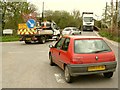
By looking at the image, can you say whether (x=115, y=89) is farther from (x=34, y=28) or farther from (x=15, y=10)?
(x=15, y=10)

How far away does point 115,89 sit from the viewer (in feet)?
22.2

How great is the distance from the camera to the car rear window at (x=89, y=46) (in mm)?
7562

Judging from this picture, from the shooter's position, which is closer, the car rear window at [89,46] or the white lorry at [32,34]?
the car rear window at [89,46]

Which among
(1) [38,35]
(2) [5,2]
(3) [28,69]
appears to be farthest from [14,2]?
(3) [28,69]

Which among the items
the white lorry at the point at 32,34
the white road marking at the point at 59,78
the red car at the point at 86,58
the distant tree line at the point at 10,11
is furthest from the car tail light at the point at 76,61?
the distant tree line at the point at 10,11

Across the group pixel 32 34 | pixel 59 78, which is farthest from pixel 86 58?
pixel 32 34

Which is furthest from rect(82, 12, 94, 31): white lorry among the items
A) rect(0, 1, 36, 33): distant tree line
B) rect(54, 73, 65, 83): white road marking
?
rect(54, 73, 65, 83): white road marking

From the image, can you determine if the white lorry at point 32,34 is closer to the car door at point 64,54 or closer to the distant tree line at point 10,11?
the car door at point 64,54

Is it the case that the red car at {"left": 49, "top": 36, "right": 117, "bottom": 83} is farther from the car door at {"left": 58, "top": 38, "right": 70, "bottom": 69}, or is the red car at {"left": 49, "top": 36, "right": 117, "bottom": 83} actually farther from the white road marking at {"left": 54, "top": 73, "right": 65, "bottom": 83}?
the white road marking at {"left": 54, "top": 73, "right": 65, "bottom": 83}

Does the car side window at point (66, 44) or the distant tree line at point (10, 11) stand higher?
the distant tree line at point (10, 11)

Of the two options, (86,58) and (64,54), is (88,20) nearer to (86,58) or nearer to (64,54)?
(64,54)

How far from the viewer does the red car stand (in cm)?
724

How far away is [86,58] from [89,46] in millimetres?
587

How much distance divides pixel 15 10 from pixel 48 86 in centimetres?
4108
